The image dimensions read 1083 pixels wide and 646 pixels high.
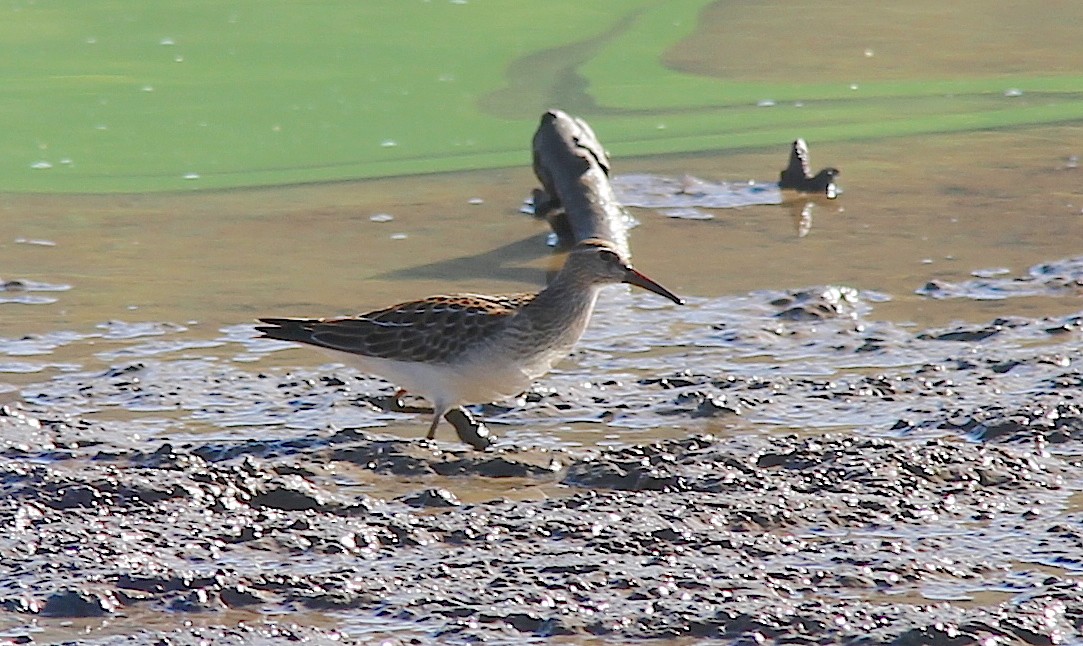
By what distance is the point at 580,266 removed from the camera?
21.6 ft

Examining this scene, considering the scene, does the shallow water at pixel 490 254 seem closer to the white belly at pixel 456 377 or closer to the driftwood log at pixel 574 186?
the driftwood log at pixel 574 186

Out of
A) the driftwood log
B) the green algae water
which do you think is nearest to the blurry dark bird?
the driftwood log

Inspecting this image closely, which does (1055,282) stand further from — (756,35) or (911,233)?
(756,35)

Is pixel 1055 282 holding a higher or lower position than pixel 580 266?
lower

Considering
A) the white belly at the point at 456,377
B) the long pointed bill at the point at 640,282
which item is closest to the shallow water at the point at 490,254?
the white belly at the point at 456,377

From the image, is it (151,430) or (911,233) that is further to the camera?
(911,233)

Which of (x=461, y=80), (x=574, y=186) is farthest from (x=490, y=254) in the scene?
(x=461, y=80)

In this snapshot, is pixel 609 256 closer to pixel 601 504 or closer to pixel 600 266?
pixel 600 266

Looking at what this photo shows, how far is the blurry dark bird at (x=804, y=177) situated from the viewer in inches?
395

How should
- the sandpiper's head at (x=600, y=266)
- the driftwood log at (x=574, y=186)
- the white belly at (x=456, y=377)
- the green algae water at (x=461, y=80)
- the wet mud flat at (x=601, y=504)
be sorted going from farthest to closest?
the green algae water at (x=461, y=80) → the driftwood log at (x=574, y=186) → the sandpiper's head at (x=600, y=266) → the white belly at (x=456, y=377) → the wet mud flat at (x=601, y=504)

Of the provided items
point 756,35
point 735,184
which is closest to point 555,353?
point 735,184

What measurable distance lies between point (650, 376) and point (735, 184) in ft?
11.8

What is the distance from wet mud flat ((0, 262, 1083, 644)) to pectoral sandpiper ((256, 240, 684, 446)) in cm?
25

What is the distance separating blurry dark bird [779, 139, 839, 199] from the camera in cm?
1002
